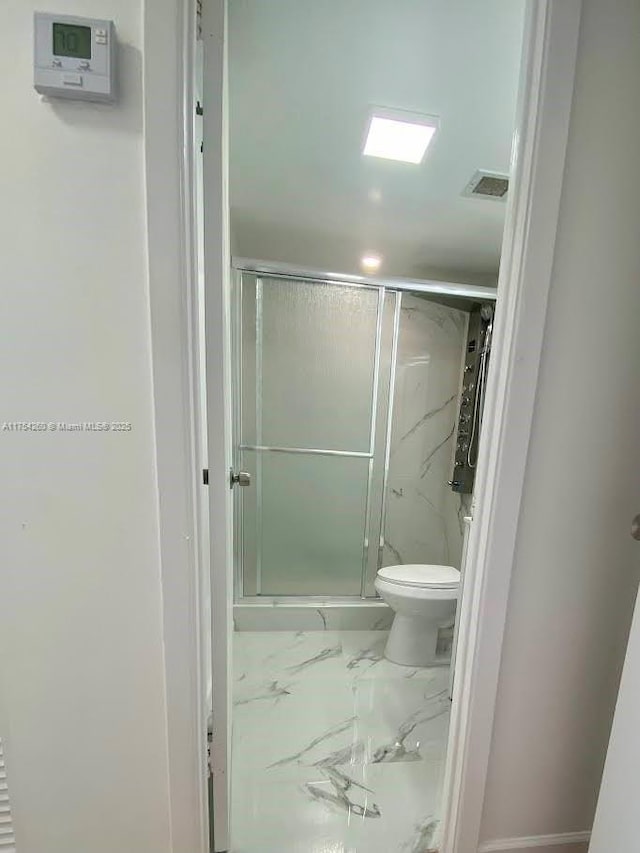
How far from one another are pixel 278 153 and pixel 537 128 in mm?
1081

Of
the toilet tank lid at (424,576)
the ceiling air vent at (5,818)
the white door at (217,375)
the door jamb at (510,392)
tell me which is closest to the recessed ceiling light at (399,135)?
the door jamb at (510,392)

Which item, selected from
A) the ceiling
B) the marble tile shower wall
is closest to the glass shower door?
the marble tile shower wall

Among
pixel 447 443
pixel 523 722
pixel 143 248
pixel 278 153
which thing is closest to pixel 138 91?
pixel 143 248

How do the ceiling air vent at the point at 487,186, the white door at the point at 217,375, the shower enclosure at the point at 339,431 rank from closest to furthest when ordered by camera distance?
the white door at the point at 217,375 → the ceiling air vent at the point at 487,186 → the shower enclosure at the point at 339,431

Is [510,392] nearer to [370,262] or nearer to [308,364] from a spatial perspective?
[308,364]

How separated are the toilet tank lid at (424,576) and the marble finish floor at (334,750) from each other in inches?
19.2

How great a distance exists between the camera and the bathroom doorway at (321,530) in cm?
116

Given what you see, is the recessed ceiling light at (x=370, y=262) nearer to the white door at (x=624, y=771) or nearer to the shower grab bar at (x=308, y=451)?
the shower grab bar at (x=308, y=451)

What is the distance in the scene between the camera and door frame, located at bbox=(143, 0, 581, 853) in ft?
2.24

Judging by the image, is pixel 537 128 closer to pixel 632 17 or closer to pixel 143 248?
pixel 632 17

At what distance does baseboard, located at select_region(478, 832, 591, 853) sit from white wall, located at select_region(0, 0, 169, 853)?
95 cm

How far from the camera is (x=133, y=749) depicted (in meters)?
0.89

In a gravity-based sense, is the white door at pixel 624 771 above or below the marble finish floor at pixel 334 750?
above

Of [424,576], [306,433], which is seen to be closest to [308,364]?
[306,433]
